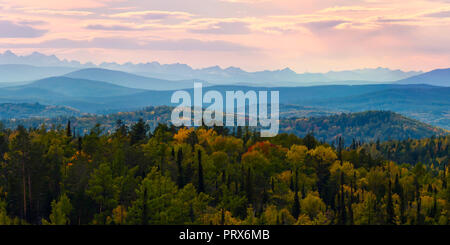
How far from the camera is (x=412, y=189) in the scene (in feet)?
473

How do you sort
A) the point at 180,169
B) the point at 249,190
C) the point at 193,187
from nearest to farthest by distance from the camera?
the point at 193,187 → the point at 249,190 → the point at 180,169

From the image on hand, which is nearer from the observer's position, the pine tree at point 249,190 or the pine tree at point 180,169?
the pine tree at point 249,190

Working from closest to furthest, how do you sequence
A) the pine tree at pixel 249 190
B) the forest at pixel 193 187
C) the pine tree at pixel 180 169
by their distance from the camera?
1. the forest at pixel 193 187
2. the pine tree at pixel 249 190
3. the pine tree at pixel 180 169

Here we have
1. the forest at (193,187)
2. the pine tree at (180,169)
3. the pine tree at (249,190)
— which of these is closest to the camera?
the forest at (193,187)

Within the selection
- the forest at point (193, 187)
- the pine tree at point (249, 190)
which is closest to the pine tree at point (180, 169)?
the forest at point (193, 187)

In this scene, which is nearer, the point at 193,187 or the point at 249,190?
the point at 193,187

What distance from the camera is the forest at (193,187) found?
9325 centimetres

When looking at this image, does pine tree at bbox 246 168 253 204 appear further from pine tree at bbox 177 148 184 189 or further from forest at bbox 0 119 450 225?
pine tree at bbox 177 148 184 189

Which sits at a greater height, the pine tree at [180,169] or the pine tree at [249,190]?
the pine tree at [180,169]

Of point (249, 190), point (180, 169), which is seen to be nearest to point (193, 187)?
point (180, 169)

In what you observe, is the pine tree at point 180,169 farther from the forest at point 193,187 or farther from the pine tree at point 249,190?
the pine tree at point 249,190

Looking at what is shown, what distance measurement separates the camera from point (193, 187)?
108625 mm

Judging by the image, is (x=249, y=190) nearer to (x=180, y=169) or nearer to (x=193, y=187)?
(x=193, y=187)
